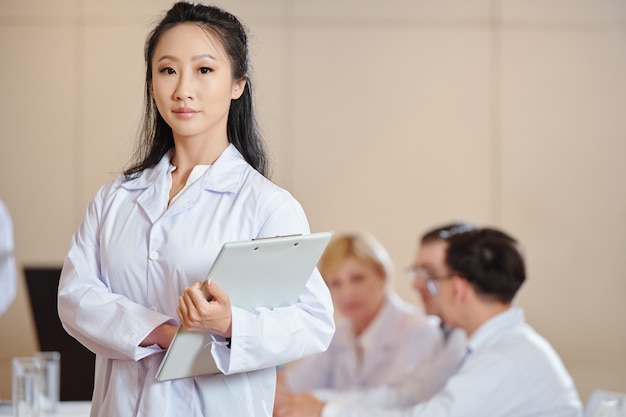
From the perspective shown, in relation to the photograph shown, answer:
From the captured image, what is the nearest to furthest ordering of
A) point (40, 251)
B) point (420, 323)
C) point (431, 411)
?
point (431, 411)
point (420, 323)
point (40, 251)

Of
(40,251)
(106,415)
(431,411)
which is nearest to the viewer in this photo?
(106,415)

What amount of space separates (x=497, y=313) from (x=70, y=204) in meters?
3.23

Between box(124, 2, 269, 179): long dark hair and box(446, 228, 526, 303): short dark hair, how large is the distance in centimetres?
136

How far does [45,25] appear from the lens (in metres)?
5.47

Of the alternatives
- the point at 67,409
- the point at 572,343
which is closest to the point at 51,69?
the point at 67,409

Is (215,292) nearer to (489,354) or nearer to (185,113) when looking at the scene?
(185,113)

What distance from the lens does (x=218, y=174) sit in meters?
1.60

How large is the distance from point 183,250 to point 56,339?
1.95 meters

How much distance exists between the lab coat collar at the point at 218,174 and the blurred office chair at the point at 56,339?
1.75 metres

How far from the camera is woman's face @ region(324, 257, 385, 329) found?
4.30 meters

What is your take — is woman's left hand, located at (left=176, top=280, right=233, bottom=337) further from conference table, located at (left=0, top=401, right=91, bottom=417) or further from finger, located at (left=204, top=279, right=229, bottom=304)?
conference table, located at (left=0, top=401, right=91, bottom=417)

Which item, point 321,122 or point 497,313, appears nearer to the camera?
point 497,313

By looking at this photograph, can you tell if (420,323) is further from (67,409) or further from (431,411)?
(67,409)

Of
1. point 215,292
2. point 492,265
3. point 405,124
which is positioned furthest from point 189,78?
point 405,124
